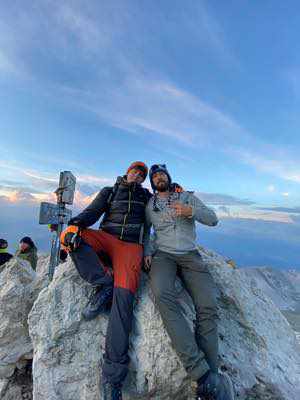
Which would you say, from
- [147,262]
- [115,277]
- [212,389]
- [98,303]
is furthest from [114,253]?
[212,389]

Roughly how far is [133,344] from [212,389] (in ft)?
6.27

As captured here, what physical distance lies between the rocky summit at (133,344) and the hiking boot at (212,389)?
647 mm

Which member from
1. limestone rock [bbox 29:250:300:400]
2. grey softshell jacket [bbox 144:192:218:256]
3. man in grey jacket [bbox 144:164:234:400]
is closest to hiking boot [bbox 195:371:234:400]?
man in grey jacket [bbox 144:164:234:400]

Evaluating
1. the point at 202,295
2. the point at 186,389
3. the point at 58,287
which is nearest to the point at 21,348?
the point at 58,287

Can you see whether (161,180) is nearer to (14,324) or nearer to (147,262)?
(147,262)

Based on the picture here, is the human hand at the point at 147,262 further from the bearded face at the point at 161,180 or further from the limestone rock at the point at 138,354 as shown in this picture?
the bearded face at the point at 161,180

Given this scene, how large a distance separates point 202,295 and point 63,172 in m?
7.26

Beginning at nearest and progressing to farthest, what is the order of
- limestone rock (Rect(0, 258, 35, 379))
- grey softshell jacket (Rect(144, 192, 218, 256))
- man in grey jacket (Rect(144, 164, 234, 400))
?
man in grey jacket (Rect(144, 164, 234, 400)) → grey softshell jacket (Rect(144, 192, 218, 256)) → limestone rock (Rect(0, 258, 35, 379))

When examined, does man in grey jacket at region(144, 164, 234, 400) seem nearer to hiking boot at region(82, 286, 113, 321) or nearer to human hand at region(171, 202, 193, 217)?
human hand at region(171, 202, 193, 217)

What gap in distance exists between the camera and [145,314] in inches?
251

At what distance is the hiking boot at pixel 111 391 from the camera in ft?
17.7

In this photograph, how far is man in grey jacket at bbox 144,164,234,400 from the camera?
5.38m

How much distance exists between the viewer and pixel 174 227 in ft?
24.5

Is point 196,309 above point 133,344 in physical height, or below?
above
